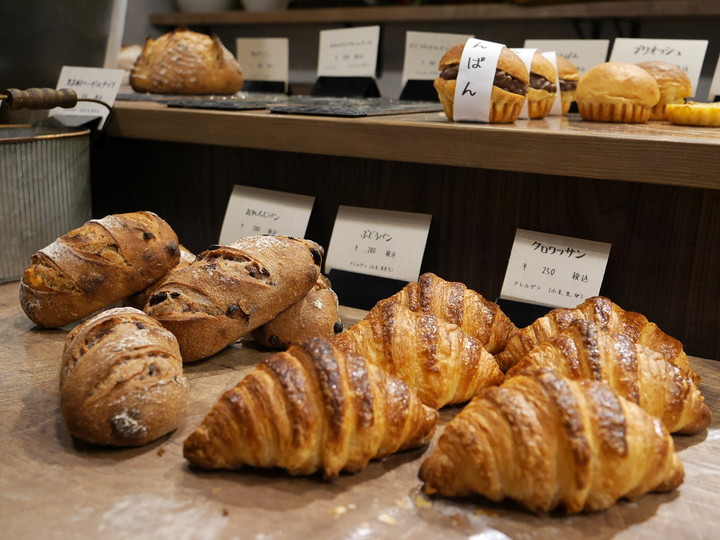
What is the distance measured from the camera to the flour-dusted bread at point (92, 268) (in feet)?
4.86

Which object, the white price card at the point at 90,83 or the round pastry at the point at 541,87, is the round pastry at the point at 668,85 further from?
the white price card at the point at 90,83

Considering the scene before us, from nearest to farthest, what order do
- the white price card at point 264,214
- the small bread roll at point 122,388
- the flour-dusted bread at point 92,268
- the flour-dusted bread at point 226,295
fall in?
the small bread roll at point 122,388 < the flour-dusted bread at point 226,295 < the flour-dusted bread at point 92,268 < the white price card at point 264,214

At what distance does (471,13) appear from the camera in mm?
2416

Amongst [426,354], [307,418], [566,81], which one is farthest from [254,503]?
[566,81]

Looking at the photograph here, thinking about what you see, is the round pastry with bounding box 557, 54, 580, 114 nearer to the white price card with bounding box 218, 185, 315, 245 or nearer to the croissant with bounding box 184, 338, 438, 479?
the white price card with bounding box 218, 185, 315, 245

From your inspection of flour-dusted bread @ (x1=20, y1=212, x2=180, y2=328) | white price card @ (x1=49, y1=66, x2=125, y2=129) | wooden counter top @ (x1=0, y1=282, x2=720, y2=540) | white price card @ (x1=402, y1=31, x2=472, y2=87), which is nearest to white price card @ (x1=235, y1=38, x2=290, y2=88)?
white price card @ (x1=402, y1=31, x2=472, y2=87)

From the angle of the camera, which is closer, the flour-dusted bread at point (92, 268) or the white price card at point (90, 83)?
the flour-dusted bread at point (92, 268)

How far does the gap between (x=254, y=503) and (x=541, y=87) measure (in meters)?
1.16

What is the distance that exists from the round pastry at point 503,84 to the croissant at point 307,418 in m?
0.73

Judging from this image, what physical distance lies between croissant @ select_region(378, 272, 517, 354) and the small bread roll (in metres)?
0.44

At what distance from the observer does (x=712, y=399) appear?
1.29 metres

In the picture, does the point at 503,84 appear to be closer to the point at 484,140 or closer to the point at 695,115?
the point at 484,140

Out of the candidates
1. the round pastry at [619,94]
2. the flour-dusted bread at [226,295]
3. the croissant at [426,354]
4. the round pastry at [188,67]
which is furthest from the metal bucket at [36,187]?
the round pastry at [619,94]

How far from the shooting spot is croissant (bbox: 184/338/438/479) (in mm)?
995
